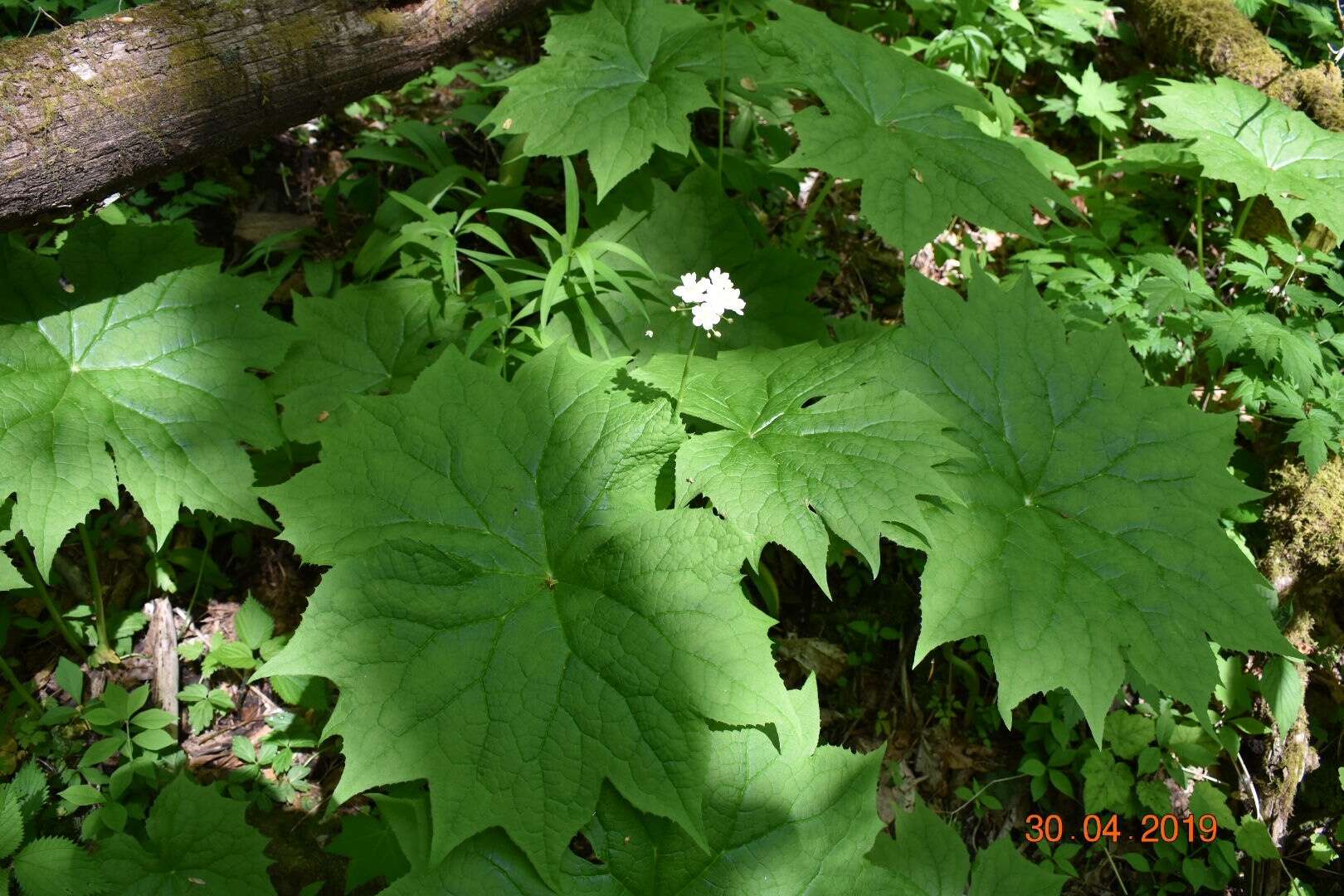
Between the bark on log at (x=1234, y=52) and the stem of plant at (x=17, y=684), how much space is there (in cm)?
531

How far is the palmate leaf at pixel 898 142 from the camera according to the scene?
2475 mm

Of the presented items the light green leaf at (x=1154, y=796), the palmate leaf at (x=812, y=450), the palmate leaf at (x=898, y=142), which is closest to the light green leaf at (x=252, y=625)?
the palmate leaf at (x=812, y=450)

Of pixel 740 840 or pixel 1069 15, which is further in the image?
pixel 1069 15

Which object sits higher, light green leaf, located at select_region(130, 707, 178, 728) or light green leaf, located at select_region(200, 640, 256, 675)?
light green leaf, located at select_region(200, 640, 256, 675)

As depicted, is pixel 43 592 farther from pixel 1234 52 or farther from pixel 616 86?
pixel 1234 52

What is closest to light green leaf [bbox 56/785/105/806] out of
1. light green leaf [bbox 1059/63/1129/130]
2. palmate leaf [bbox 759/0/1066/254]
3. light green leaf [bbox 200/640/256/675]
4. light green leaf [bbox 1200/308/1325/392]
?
light green leaf [bbox 200/640/256/675]

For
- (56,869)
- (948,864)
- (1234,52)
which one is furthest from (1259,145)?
(56,869)

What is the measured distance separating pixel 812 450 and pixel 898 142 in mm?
1127

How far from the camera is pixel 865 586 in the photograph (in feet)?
10.1

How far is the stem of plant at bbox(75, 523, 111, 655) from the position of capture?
2.54 metres

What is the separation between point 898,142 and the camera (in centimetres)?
258

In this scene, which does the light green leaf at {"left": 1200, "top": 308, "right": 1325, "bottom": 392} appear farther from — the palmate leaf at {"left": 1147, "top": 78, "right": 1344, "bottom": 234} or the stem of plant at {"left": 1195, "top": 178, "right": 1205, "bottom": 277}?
the stem of plant at {"left": 1195, "top": 178, "right": 1205, "bottom": 277}

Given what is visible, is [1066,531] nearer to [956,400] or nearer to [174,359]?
[956,400]

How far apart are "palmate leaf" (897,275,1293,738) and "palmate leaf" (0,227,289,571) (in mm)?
1837
